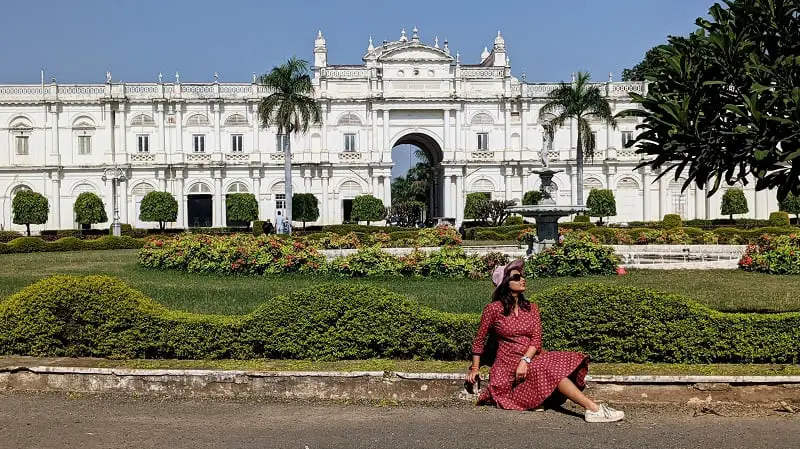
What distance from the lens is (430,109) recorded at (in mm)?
51844

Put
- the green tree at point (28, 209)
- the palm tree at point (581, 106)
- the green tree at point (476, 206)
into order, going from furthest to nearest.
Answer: the green tree at point (476, 206) → the green tree at point (28, 209) → the palm tree at point (581, 106)

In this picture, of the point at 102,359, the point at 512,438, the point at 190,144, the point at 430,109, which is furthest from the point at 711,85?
the point at 190,144

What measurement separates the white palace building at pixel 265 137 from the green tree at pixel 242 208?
3542 mm

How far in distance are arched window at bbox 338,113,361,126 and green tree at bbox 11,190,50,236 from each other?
1850cm

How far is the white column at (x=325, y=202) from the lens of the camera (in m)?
52.1

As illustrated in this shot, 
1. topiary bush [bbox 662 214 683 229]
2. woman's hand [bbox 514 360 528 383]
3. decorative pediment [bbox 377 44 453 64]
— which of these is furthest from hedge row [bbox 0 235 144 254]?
woman's hand [bbox 514 360 528 383]

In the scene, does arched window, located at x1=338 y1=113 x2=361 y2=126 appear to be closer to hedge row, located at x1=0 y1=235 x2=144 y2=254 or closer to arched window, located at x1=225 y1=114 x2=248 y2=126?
arched window, located at x1=225 y1=114 x2=248 y2=126

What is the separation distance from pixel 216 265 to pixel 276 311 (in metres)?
11.8

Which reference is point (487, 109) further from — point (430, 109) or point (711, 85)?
point (711, 85)

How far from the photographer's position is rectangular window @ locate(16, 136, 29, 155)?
5169 cm

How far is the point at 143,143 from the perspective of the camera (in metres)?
52.0

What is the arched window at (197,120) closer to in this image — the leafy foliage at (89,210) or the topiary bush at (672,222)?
the leafy foliage at (89,210)

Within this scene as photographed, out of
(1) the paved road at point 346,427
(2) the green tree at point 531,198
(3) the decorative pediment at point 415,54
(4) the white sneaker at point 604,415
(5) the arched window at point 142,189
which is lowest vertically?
(1) the paved road at point 346,427

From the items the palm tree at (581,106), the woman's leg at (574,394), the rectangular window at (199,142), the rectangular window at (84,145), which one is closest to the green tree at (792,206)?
the palm tree at (581,106)
